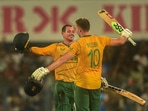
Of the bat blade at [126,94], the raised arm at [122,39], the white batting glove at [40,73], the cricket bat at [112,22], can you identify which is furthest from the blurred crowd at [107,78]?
the white batting glove at [40,73]

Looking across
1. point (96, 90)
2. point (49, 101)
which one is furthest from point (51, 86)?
point (96, 90)

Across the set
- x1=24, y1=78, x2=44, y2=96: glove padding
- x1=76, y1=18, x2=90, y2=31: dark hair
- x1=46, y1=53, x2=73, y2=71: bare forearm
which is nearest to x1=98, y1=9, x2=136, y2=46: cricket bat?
x1=76, y1=18, x2=90, y2=31: dark hair

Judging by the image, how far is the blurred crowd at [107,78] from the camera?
52.9 feet

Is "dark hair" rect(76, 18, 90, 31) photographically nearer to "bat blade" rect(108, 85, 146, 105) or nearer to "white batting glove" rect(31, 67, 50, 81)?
"white batting glove" rect(31, 67, 50, 81)

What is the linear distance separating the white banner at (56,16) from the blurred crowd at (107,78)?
0.49 m

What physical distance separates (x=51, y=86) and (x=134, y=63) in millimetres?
2261

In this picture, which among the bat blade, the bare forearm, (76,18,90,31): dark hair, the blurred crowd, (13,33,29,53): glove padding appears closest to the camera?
the bare forearm

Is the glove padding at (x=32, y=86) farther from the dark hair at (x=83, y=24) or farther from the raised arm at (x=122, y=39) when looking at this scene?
the raised arm at (x=122, y=39)

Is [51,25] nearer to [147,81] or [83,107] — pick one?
[147,81]

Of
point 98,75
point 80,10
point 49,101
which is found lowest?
point 49,101

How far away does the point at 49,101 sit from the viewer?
53.6 ft

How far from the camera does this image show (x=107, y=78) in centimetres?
1619

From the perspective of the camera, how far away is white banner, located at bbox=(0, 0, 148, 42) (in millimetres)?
17391

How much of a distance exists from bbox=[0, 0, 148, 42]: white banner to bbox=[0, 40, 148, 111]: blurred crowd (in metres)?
0.49
